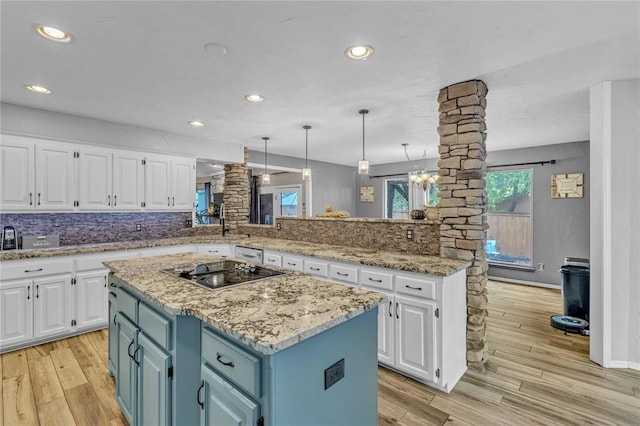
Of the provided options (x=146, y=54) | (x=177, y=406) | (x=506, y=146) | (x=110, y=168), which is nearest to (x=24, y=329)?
(x=110, y=168)

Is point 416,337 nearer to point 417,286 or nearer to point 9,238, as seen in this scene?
point 417,286

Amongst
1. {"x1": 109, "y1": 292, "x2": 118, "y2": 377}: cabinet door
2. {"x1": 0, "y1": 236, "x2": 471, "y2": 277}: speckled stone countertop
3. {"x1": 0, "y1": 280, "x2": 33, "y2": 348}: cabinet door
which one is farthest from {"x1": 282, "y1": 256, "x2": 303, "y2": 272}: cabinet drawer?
{"x1": 0, "y1": 280, "x2": 33, "y2": 348}: cabinet door

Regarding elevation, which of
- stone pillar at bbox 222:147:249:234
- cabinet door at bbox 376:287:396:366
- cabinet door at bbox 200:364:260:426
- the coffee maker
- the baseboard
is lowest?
the baseboard

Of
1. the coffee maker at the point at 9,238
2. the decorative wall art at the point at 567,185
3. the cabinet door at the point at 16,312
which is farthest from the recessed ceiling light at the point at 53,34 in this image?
the decorative wall art at the point at 567,185

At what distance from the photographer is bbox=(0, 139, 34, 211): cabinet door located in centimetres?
317

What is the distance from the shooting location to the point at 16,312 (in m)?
2.98

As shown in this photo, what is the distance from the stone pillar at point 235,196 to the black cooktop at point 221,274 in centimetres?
304

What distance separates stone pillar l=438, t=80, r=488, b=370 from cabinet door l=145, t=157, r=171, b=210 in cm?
368

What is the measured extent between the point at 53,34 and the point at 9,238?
2.57 metres

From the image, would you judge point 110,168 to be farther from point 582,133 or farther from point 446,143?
→ point 582,133

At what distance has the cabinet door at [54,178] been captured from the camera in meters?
3.38

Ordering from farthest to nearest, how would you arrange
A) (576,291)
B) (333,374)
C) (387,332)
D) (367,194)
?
A: (367,194) → (576,291) → (387,332) → (333,374)

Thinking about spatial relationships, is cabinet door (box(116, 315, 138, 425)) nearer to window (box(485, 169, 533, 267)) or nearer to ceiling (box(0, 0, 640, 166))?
ceiling (box(0, 0, 640, 166))

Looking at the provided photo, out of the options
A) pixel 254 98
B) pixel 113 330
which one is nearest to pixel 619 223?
pixel 254 98
